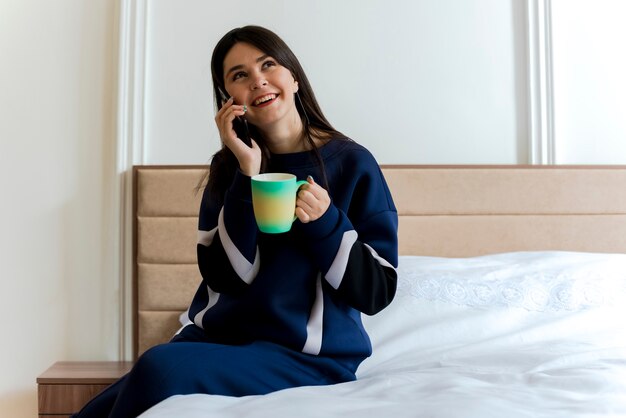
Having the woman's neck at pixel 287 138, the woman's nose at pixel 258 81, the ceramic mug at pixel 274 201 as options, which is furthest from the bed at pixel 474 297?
the woman's nose at pixel 258 81

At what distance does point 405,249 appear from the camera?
8.16 feet

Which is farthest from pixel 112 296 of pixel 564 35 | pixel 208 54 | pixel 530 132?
pixel 564 35

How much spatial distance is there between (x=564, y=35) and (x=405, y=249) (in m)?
1.03

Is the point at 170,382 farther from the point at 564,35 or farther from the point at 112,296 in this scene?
the point at 564,35

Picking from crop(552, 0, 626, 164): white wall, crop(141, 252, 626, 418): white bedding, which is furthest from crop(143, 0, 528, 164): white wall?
crop(141, 252, 626, 418): white bedding

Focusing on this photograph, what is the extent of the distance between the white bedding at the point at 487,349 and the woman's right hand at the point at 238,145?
1.50 ft

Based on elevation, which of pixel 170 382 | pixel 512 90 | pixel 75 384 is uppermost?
pixel 512 90

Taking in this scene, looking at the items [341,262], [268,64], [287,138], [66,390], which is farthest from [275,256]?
[66,390]

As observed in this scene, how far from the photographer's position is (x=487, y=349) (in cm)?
181

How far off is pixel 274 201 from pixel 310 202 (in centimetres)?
11

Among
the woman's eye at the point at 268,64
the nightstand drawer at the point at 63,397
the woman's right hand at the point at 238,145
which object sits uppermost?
the woman's eye at the point at 268,64

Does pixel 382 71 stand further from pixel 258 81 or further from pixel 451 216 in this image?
pixel 258 81

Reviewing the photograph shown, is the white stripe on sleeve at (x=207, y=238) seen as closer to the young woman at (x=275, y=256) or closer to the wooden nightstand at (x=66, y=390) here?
the young woman at (x=275, y=256)

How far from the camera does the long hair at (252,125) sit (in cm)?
158
